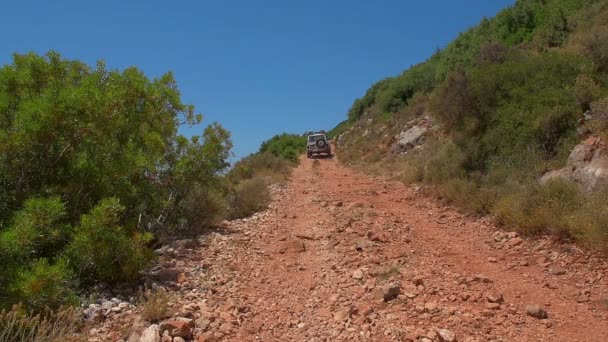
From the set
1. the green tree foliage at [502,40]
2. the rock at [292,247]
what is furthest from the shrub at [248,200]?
the green tree foliage at [502,40]

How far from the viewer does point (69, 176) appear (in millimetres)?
6562

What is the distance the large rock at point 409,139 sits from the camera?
19.2m

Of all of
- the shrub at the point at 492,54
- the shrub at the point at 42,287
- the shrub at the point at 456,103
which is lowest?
the shrub at the point at 42,287

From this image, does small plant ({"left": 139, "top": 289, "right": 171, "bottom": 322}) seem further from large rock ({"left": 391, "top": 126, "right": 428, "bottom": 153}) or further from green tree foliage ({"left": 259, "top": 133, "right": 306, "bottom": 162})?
green tree foliage ({"left": 259, "top": 133, "right": 306, "bottom": 162})

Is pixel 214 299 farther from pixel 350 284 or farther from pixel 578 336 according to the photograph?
pixel 578 336

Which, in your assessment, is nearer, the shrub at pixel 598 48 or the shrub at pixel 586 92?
the shrub at pixel 586 92

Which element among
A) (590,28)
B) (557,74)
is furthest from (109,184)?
(590,28)

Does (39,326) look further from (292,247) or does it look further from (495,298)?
(495,298)

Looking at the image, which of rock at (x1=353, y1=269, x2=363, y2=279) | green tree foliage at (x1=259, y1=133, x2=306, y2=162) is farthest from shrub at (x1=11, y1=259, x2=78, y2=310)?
green tree foliage at (x1=259, y1=133, x2=306, y2=162)

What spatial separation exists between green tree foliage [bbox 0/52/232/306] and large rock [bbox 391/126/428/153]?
1304 cm

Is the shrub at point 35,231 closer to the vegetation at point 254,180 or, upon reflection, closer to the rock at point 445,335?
the rock at point 445,335

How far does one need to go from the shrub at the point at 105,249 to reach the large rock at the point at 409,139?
14.4 metres

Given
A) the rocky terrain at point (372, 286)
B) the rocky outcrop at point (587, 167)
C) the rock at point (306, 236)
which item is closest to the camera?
the rocky terrain at point (372, 286)

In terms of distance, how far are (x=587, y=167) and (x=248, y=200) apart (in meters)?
7.51
